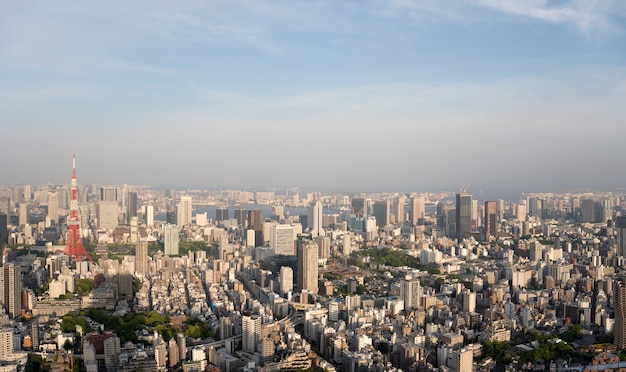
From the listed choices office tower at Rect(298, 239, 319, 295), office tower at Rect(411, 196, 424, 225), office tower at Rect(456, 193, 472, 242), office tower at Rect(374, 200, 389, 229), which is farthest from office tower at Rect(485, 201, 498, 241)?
office tower at Rect(298, 239, 319, 295)

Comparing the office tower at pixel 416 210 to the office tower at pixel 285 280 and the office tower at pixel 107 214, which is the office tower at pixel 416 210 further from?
the office tower at pixel 285 280

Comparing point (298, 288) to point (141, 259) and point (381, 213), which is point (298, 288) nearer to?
point (141, 259)

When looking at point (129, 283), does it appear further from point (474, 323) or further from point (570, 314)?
point (570, 314)

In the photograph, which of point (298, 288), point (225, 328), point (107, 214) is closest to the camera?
point (225, 328)

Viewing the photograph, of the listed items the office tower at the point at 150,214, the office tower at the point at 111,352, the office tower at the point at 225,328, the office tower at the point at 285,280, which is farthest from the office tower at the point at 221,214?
the office tower at the point at 111,352

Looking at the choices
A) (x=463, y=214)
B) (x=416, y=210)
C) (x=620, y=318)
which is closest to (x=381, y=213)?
(x=416, y=210)

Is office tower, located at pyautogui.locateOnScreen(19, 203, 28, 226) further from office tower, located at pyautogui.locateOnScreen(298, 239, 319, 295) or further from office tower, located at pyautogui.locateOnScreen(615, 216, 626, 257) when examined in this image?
office tower, located at pyautogui.locateOnScreen(615, 216, 626, 257)
